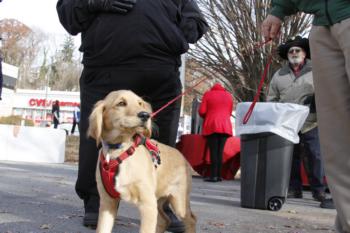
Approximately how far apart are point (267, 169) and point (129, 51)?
2781 millimetres

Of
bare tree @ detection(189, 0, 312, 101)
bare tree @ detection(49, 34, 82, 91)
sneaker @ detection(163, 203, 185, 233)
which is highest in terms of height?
bare tree @ detection(49, 34, 82, 91)

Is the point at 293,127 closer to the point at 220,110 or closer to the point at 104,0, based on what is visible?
the point at 104,0

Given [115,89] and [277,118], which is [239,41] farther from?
[115,89]

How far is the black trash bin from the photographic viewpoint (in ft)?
21.3

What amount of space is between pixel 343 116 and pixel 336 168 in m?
0.28

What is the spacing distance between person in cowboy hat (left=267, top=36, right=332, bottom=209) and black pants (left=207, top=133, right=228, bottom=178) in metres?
3.36

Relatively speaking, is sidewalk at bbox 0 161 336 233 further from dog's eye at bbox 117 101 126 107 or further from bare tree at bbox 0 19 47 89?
bare tree at bbox 0 19 47 89

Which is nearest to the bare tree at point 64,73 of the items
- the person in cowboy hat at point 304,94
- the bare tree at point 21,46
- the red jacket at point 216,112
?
the bare tree at point 21,46

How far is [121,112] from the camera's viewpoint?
3.66m

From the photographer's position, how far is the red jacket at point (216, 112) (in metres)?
11.0

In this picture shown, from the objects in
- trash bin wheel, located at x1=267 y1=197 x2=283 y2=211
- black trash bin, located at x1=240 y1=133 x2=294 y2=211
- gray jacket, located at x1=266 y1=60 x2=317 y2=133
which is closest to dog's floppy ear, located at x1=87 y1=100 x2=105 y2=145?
black trash bin, located at x1=240 y1=133 x2=294 y2=211

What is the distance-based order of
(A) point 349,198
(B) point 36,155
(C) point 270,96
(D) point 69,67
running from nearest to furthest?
(A) point 349,198 < (C) point 270,96 < (B) point 36,155 < (D) point 69,67

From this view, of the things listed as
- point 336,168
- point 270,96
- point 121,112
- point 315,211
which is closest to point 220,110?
point 270,96

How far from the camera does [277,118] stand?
6.08 m
